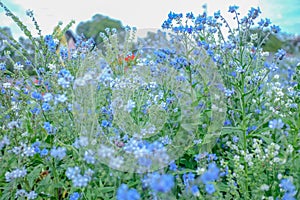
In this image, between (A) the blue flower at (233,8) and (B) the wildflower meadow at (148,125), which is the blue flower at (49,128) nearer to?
(B) the wildflower meadow at (148,125)

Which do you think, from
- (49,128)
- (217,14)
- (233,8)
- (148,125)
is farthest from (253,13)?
(49,128)

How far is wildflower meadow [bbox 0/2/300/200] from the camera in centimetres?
161

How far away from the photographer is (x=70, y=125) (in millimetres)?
2043

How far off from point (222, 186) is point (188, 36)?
104 centimetres

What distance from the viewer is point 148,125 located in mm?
2125

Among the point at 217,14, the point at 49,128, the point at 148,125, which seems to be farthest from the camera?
the point at 217,14

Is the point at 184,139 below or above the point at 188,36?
below

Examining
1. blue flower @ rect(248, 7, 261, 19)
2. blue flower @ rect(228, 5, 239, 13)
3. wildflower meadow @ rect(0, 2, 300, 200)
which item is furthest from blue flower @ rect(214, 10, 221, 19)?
blue flower @ rect(248, 7, 261, 19)

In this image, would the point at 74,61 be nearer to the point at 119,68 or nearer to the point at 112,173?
the point at 119,68

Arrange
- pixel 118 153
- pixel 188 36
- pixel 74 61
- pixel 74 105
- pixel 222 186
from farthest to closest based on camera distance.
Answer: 1. pixel 74 61
2. pixel 188 36
3. pixel 222 186
4. pixel 74 105
5. pixel 118 153

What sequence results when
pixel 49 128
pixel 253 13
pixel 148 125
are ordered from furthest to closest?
1. pixel 253 13
2. pixel 148 125
3. pixel 49 128

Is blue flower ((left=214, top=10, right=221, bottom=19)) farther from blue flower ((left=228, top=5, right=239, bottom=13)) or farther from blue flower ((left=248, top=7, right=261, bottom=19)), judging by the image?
blue flower ((left=248, top=7, right=261, bottom=19))

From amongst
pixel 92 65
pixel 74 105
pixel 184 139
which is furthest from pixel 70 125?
pixel 184 139

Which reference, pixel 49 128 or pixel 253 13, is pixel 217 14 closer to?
pixel 253 13
